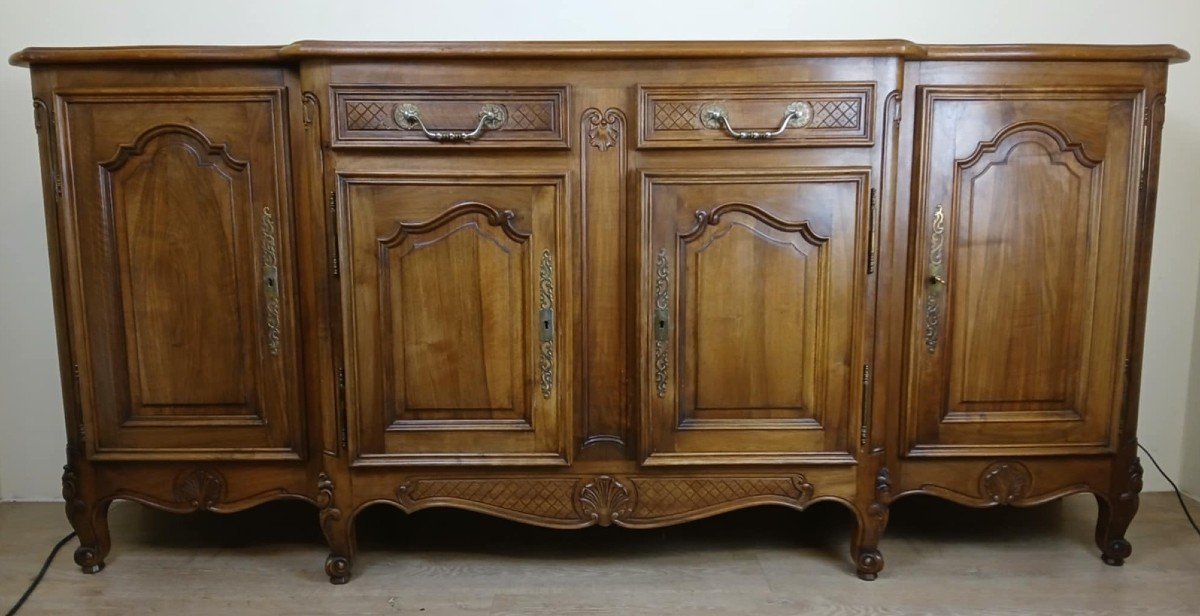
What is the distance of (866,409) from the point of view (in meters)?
1.55

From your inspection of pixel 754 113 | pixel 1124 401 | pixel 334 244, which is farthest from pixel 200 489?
pixel 1124 401

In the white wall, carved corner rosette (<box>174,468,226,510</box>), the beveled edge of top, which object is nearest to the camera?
the beveled edge of top

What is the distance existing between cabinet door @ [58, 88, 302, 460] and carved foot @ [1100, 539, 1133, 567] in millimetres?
1665

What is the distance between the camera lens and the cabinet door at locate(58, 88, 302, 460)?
149 centimetres

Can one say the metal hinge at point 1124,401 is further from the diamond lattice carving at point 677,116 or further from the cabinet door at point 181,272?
the cabinet door at point 181,272

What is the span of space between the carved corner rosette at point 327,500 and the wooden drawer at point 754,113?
2.86 feet

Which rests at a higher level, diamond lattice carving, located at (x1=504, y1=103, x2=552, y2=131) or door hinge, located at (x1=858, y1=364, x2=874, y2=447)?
diamond lattice carving, located at (x1=504, y1=103, x2=552, y2=131)

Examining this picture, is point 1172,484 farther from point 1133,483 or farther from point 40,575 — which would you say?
point 40,575

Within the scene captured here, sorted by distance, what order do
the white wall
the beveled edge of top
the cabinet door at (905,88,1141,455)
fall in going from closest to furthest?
→ the beveled edge of top < the cabinet door at (905,88,1141,455) < the white wall

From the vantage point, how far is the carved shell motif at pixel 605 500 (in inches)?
62.0

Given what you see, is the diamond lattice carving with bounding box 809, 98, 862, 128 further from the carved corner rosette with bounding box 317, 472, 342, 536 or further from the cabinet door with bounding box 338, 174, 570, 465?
the carved corner rosette with bounding box 317, 472, 342, 536

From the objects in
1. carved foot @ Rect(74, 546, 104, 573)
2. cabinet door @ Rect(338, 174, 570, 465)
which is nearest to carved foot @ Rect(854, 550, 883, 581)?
cabinet door @ Rect(338, 174, 570, 465)

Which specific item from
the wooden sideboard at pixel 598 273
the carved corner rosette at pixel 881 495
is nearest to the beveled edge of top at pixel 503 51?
the wooden sideboard at pixel 598 273

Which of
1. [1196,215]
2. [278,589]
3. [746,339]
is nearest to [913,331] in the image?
[746,339]
